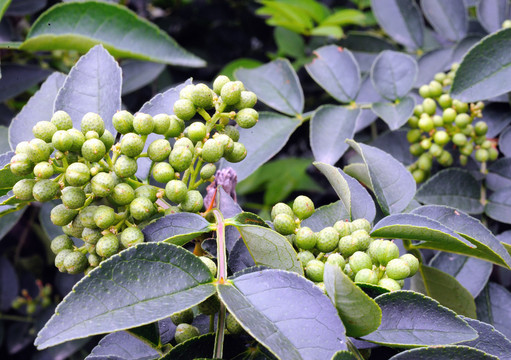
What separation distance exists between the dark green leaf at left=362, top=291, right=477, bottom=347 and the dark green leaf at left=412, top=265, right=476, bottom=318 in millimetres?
384

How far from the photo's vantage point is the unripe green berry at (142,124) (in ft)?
3.46

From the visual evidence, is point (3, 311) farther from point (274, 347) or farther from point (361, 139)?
point (274, 347)

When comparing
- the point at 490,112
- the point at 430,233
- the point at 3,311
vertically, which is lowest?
the point at 3,311

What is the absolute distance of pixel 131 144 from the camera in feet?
3.40

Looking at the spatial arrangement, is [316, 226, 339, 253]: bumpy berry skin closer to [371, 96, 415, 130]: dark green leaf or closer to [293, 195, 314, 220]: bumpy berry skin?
[293, 195, 314, 220]: bumpy berry skin

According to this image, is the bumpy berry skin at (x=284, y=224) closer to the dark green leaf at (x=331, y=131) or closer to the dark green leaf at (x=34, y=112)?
the dark green leaf at (x=331, y=131)

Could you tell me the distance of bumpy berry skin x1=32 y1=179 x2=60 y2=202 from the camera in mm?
979

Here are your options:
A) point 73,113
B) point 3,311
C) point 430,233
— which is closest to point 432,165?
point 430,233

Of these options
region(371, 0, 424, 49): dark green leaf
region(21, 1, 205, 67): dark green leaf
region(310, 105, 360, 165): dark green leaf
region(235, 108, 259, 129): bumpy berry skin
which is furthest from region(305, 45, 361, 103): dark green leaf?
region(235, 108, 259, 129): bumpy berry skin

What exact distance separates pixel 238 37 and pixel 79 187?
6.38 ft

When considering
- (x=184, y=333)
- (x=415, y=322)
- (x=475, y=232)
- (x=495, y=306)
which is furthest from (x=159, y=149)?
(x=495, y=306)

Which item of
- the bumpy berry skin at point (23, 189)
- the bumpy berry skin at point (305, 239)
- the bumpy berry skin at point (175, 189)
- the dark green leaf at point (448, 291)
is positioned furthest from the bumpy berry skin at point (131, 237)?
the dark green leaf at point (448, 291)

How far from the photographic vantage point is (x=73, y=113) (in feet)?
4.08

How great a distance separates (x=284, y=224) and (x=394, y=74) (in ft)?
3.01
